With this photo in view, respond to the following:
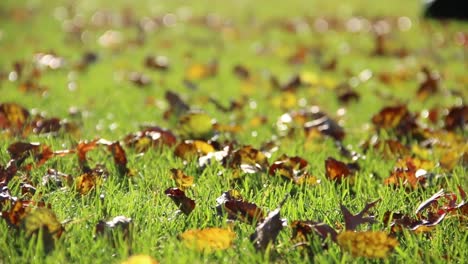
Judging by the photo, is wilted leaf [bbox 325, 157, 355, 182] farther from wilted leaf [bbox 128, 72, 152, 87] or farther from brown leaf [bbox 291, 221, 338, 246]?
wilted leaf [bbox 128, 72, 152, 87]

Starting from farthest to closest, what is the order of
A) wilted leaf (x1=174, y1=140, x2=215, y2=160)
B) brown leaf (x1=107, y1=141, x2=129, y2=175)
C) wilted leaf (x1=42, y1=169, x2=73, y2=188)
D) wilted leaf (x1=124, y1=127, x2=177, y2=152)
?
wilted leaf (x1=124, y1=127, x2=177, y2=152)
wilted leaf (x1=174, y1=140, x2=215, y2=160)
brown leaf (x1=107, y1=141, x2=129, y2=175)
wilted leaf (x1=42, y1=169, x2=73, y2=188)

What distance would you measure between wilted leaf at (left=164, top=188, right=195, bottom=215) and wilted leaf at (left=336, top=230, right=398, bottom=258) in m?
0.49

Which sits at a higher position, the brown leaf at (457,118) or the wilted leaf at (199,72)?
the wilted leaf at (199,72)

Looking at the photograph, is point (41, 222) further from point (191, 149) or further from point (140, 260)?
point (191, 149)

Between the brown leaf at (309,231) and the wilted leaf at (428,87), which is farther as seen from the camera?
the wilted leaf at (428,87)

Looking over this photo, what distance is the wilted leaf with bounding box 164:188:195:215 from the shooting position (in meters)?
2.17

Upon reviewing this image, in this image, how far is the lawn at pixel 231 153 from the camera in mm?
1941

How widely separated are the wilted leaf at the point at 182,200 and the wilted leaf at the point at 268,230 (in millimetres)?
286

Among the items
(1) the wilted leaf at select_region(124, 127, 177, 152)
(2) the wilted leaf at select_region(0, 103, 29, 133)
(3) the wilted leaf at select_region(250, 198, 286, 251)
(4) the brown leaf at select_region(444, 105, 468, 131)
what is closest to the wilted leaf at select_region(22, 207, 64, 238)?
(3) the wilted leaf at select_region(250, 198, 286, 251)

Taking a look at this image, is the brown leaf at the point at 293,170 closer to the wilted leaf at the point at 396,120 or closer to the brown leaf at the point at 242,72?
the wilted leaf at the point at 396,120

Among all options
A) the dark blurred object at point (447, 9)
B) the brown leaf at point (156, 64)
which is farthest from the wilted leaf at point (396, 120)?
the dark blurred object at point (447, 9)

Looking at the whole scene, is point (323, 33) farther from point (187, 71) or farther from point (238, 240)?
point (238, 240)

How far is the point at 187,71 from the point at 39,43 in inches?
80.1

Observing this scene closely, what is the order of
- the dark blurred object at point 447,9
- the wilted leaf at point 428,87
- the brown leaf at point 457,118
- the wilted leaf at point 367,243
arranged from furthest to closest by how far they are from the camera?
the dark blurred object at point 447,9 → the wilted leaf at point 428,87 → the brown leaf at point 457,118 → the wilted leaf at point 367,243
